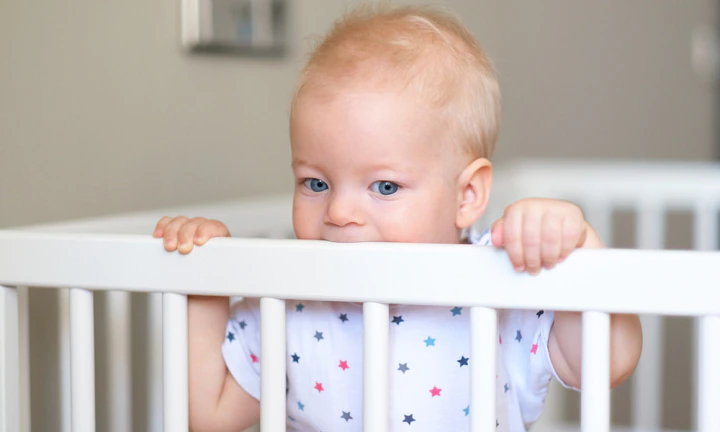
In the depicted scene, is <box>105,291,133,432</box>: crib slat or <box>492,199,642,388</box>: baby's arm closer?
<box>492,199,642,388</box>: baby's arm

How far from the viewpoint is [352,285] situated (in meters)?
0.70

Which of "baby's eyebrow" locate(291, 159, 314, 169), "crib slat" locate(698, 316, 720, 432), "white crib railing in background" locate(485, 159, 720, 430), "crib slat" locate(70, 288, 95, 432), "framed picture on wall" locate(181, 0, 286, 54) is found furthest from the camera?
"white crib railing in background" locate(485, 159, 720, 430)

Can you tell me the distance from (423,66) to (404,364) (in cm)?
27

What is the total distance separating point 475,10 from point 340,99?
132 centimetres

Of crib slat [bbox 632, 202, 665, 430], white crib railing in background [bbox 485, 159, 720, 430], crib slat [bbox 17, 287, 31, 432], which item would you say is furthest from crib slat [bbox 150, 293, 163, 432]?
crib slat [bbox 632, 202, 665, 430]

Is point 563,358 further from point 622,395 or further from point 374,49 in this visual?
point 622,395

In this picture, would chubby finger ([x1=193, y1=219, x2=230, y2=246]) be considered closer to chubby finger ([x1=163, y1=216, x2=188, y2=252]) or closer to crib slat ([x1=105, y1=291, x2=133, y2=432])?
chubby finger ([x1=163, y1=216, x2=188, y2=252])

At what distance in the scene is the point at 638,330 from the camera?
76cm

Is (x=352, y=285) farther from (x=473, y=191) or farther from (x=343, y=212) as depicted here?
(x=473, y=191)

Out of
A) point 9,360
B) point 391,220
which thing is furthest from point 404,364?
point 9,360

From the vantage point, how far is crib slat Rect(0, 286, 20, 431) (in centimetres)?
78

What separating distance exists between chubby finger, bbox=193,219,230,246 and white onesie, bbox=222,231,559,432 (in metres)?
0.12

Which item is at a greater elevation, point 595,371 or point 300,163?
point 300,163

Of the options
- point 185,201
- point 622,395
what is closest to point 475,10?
point 185,201
